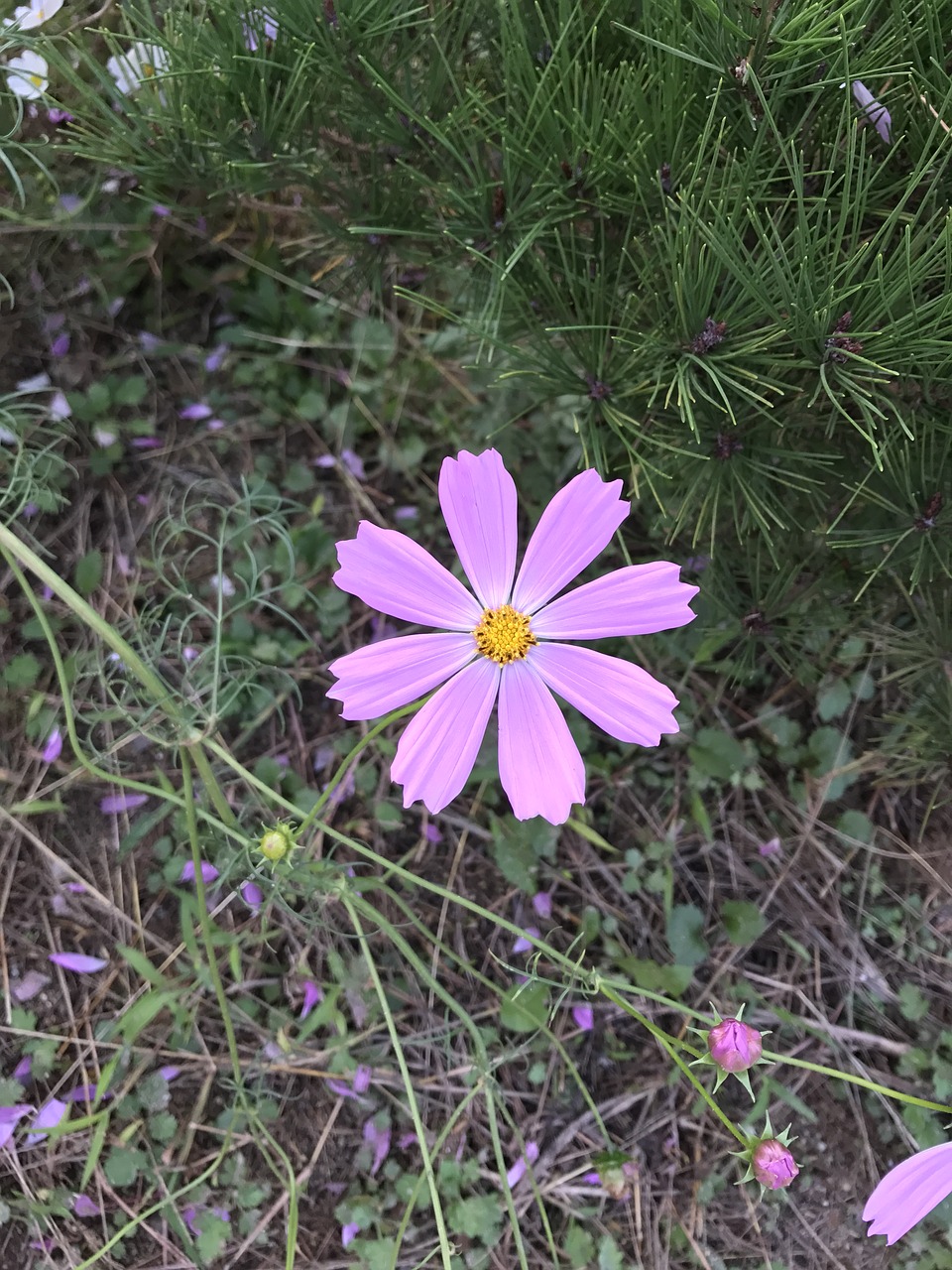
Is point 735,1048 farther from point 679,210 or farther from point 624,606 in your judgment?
point 679,210

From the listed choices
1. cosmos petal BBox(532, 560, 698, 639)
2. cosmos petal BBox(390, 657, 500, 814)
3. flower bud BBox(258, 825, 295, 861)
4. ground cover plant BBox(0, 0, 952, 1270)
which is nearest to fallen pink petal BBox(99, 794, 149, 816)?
ground cover plant BBox(0, 0, 952, 1270)

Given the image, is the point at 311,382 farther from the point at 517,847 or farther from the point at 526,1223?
the point at 526,1223

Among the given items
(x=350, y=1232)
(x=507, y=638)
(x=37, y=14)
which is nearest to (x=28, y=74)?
(x=37, y=14)

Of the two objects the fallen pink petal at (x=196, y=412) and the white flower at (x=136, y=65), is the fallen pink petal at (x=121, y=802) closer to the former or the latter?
the fallen pink petal at (x=196, y=412)

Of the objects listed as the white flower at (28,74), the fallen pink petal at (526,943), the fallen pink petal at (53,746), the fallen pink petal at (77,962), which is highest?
the white flower at (28,74)

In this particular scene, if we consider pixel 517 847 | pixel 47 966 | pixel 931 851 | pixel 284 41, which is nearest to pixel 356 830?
pixel 517 847

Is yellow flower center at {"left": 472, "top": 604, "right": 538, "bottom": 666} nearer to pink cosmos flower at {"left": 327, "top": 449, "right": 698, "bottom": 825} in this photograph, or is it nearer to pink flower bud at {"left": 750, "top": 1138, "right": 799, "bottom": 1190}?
pink cosmos flower at {"left": 327, "top": 449, "right": 698, "bottom": 825}

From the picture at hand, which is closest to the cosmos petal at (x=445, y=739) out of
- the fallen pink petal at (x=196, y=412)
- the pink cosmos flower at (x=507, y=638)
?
the pink cosmos flower at (x=507, y=638)
